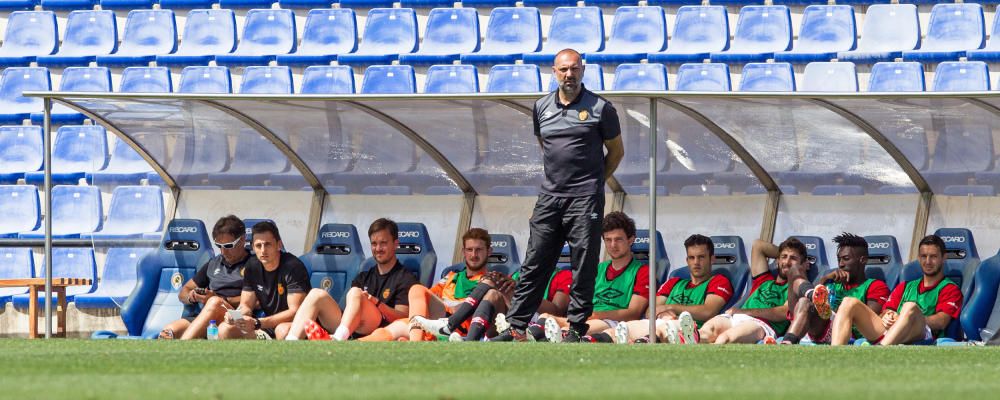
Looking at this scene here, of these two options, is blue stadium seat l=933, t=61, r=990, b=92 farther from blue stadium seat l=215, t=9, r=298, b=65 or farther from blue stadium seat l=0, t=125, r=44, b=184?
blue stadium seat l=0, t=125, r=44, b=184

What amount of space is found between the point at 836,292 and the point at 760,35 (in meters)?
6.34

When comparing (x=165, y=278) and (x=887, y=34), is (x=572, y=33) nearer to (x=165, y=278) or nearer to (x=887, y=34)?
(x=887, y=34)

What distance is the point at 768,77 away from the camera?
634 inches

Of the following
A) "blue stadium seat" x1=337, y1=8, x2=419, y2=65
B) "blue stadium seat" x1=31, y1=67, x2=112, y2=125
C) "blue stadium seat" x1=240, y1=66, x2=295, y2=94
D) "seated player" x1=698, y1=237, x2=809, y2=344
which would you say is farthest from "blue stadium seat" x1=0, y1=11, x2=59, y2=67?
"seated player" x1=698, y1=237, x2=809, y2=344

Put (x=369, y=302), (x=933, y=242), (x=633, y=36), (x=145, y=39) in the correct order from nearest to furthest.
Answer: (x=933, y=242) < (x=369, y=302) < (x=633, y=36) < (x=145, y=39)

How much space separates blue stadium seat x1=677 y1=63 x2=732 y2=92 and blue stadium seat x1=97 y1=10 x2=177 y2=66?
6.21 metres

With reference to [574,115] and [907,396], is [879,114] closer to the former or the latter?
[574,115]

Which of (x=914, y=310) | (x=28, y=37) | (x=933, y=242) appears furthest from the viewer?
(x=28, y=37)

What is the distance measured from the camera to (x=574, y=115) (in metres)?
9.35

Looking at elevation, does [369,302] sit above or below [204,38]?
below

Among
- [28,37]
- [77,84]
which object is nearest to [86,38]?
[28,37]

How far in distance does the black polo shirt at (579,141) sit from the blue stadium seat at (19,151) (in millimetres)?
9306

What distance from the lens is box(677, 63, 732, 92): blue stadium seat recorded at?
53.3 feet

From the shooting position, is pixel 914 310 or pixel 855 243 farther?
pixel 855 243
